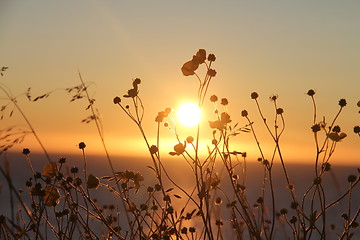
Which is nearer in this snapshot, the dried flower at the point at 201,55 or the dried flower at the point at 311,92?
the dried flower at the point at 201,55

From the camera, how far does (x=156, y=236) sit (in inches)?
124

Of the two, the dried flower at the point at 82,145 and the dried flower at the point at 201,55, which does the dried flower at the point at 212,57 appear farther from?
the dried flower at the point at 82,145

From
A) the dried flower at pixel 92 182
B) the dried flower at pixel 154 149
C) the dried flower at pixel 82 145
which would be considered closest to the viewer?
the dried flower at pixel 92 182

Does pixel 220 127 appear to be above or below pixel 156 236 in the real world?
above

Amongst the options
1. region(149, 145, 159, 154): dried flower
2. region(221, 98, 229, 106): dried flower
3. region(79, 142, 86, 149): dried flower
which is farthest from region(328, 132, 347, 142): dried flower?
region(79, 142, 86, 149): dried flower

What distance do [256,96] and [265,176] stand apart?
2.03ft

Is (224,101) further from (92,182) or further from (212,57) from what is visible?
(92,182)

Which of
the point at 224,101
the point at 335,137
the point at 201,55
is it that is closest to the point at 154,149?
the point at 201,55

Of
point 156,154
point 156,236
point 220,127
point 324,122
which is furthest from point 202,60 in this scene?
point 156,236

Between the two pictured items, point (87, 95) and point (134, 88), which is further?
point (134, 88)

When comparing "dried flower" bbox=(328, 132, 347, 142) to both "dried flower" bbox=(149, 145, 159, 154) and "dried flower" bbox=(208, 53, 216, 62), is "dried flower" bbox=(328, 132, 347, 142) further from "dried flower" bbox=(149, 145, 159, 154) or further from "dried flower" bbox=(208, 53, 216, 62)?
"dried flower" bbox=(149, 145, 159, 154)

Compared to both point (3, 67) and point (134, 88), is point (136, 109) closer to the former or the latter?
point (134, 88)

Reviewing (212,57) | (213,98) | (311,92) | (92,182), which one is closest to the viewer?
(92,182)

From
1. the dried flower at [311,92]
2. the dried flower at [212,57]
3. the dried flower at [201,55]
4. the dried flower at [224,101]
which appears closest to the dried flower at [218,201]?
the dried flower at [224,101]
